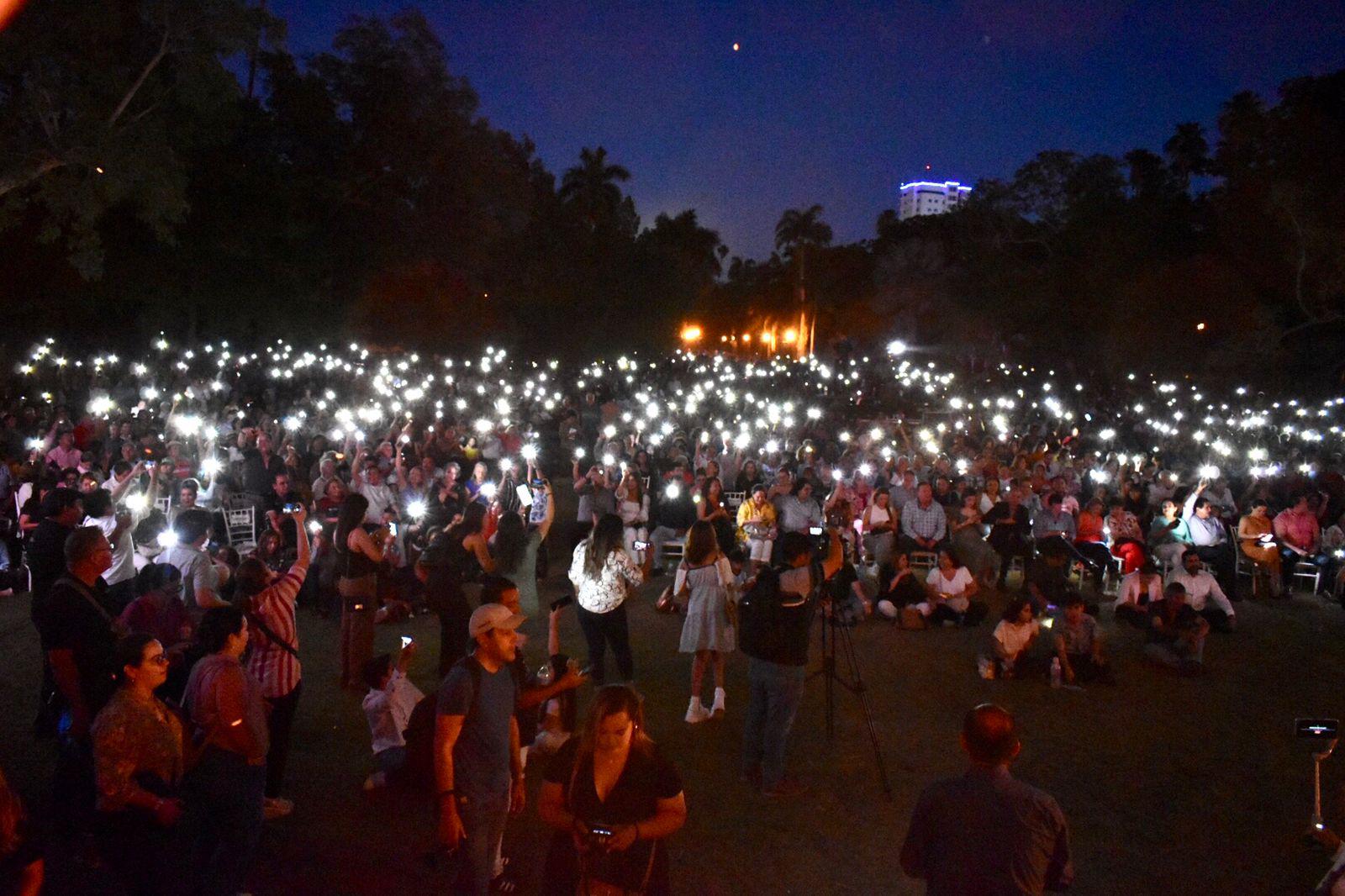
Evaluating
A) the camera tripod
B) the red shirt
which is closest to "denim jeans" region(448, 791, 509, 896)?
the red shirt

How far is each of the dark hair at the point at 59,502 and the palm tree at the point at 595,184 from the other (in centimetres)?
5013

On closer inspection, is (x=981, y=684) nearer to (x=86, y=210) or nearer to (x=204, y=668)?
(x=204, y=668)

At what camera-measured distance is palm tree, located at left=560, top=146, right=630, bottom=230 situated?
2163 inches

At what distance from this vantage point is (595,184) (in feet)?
182

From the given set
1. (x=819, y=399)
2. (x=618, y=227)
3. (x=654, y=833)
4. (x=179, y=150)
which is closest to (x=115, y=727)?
(x=654, y=833)

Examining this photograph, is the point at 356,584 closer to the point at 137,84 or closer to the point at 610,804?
the point at 610,804

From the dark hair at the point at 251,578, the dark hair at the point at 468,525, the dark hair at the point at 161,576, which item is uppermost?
the dark hair at the point at 468,525

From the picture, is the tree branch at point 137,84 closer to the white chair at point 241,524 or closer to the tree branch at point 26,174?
the tree branch at point 26,174

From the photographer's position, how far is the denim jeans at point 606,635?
658cm

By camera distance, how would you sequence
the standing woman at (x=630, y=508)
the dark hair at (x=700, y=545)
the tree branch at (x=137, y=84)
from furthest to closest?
the tree branch at (x=137, y=84)
the standing woman at (x=630, y=508)
the dark hair at (x=700, y=545)

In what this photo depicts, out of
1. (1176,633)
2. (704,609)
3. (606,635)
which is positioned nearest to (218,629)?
(606,635)

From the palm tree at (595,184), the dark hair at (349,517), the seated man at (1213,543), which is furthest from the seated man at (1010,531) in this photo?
the palm tree at (595,184)

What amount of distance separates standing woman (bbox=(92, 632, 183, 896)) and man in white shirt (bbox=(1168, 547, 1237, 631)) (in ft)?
29.6

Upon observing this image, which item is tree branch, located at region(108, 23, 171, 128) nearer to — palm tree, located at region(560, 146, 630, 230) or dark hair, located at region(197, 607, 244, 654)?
dark hair, located at region(197, 607, 244, 654)
